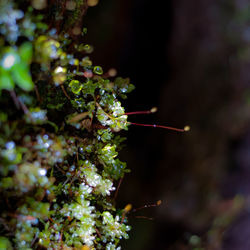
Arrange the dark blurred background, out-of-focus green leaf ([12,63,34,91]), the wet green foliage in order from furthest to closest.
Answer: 1. the dark blurred background
2. the wet green foliage
3. out-of-focus green leaf ([12,63,34,91])

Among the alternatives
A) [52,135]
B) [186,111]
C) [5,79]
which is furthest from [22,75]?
[186,111]

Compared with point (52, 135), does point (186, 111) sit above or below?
above

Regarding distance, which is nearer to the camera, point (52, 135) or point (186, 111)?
point (52, 135)

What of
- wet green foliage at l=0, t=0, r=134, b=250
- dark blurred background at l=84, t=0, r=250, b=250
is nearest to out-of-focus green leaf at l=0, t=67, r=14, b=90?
wet green foliage at l=0, t=0, r=134, b=250

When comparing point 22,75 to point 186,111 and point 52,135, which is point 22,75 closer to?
point 52,135

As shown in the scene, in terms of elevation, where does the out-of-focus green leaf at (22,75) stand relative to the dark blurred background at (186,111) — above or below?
below

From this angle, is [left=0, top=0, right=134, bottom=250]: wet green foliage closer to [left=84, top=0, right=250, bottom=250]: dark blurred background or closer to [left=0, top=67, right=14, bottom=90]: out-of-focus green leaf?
[left=0, top=67, right=14, bottom=90]: out-of-focus green leaf

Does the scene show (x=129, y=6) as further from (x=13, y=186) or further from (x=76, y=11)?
(x=13, y=186)

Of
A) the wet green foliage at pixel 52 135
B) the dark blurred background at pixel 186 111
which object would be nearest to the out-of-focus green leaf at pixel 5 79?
the wet green foliage at pixel 52 135

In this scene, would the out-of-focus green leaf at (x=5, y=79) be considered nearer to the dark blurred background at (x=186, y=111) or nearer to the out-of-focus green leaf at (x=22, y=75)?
the out-of-focus green leaf at (x=22, y=75)
